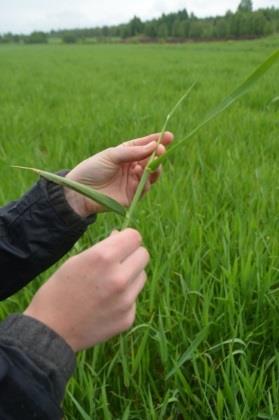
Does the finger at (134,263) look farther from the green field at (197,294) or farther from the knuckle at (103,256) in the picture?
the green field at (197,294)

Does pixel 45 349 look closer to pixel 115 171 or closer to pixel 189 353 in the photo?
pixel 189 353

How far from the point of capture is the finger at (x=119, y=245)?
1.91 feet

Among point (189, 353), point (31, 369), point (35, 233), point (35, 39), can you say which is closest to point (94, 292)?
point (31, 369)

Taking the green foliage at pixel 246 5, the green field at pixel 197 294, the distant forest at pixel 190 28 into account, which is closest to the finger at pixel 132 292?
the green field at pixel 197 294

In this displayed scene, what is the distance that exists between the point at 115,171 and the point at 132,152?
116 millimetres

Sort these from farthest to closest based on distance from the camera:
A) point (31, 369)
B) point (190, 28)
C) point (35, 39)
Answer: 1. point (35, 39)
2. point (190, 28)
3. point (31, 369)

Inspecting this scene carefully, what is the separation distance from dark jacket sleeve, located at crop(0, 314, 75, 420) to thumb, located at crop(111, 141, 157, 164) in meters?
0.41

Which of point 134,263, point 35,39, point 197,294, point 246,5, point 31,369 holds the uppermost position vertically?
point 246,5

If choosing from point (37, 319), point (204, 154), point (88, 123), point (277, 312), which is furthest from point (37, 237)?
point (88, 123)

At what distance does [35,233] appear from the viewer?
97 cm

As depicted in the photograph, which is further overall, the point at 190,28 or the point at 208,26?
the point at 190,28

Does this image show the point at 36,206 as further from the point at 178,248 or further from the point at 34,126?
the point at 34,126

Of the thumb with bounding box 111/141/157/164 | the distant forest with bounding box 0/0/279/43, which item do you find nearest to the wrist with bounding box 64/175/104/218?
the thumb with bounding box 111/141/157/164

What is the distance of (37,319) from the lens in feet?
1.95
